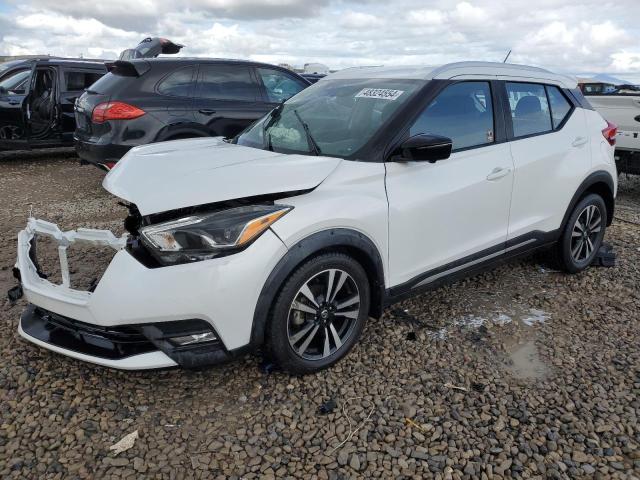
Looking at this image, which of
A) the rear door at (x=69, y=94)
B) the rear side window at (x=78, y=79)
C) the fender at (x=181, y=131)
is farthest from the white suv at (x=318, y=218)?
the rear side window at (x=78, y=79)

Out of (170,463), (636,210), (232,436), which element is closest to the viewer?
(170,463)

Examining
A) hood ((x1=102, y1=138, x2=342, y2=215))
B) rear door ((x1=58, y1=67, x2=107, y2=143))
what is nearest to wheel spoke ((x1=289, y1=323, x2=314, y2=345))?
hood ((x1=102, y1=138, x2=342, y2=215))

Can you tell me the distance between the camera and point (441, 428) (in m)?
2.56

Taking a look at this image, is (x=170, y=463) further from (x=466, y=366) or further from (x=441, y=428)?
(x=466, y=366)

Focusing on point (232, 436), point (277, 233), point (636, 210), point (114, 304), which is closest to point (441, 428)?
point (232, 436)

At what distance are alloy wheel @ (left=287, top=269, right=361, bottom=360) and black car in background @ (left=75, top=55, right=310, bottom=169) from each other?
413cm

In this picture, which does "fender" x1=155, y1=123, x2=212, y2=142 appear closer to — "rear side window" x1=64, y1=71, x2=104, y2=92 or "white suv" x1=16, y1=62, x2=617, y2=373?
"white suv" x1=16, y1=62, x2=617, y2=373

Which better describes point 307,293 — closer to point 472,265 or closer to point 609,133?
point 472,265

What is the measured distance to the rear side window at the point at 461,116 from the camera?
10.5 feet

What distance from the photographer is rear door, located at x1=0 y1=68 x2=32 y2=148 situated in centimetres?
842

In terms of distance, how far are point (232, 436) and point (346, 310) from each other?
3.00 ft

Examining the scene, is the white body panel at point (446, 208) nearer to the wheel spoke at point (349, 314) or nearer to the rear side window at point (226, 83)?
the wheel spoke at point (349, 314)

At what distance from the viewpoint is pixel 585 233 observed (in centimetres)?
442

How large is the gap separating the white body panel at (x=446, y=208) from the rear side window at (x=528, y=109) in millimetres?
314
